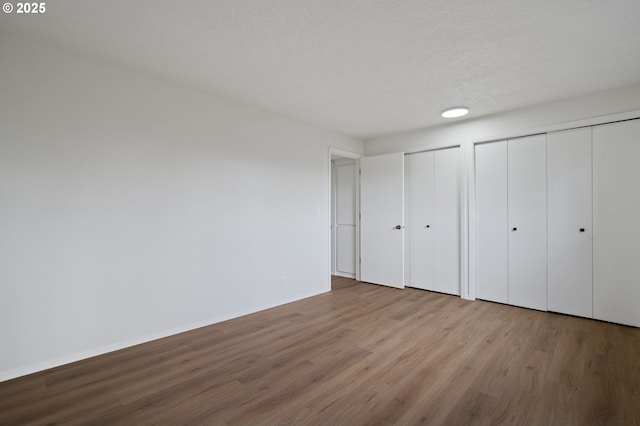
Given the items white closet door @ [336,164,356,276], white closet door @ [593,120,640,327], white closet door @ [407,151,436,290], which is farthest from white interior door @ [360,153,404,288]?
white closet door @ [593,120,640,327]

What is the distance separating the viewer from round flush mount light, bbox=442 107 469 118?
150 inches

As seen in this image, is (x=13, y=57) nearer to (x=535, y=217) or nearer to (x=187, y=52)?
(x=187, y=52)

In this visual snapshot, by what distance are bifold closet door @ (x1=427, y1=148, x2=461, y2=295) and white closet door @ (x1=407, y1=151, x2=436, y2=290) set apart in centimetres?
8

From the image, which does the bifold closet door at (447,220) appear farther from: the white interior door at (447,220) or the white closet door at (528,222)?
the white closet door at (528,222)

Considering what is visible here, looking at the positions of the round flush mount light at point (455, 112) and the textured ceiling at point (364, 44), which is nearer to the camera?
the textured ceiling at point (364, 44)

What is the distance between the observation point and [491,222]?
4.15 meters

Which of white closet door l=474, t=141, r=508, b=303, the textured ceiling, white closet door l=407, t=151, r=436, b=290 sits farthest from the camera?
white closet door l=407, t=151, r=436, b=290

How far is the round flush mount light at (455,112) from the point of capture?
3807 mm

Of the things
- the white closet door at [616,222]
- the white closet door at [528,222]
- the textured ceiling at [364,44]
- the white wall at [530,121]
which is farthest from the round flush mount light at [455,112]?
the white closet door at [616,222]

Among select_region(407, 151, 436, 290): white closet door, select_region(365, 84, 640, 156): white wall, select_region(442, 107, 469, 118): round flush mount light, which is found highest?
select_region(442, 107, 469, 118): round flush mount light

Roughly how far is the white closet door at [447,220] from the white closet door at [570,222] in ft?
3.58

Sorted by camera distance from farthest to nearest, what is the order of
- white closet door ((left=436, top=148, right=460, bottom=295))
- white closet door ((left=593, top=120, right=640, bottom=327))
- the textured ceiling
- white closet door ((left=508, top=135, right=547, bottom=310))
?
white closet door ((left=436, top=148, right=460, bottom=295)), white closet door ((left=508, top=135, right=547, bottom=310)), white closet door ((left=593, top=120, right=640, bottom=327)), the textured ceiling

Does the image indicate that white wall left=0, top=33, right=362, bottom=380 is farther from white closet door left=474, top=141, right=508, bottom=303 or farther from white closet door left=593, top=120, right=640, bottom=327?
white closet door left=593, top=120, right=640, bottom=327

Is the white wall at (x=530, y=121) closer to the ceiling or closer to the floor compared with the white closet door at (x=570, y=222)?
closer to the ceiling
